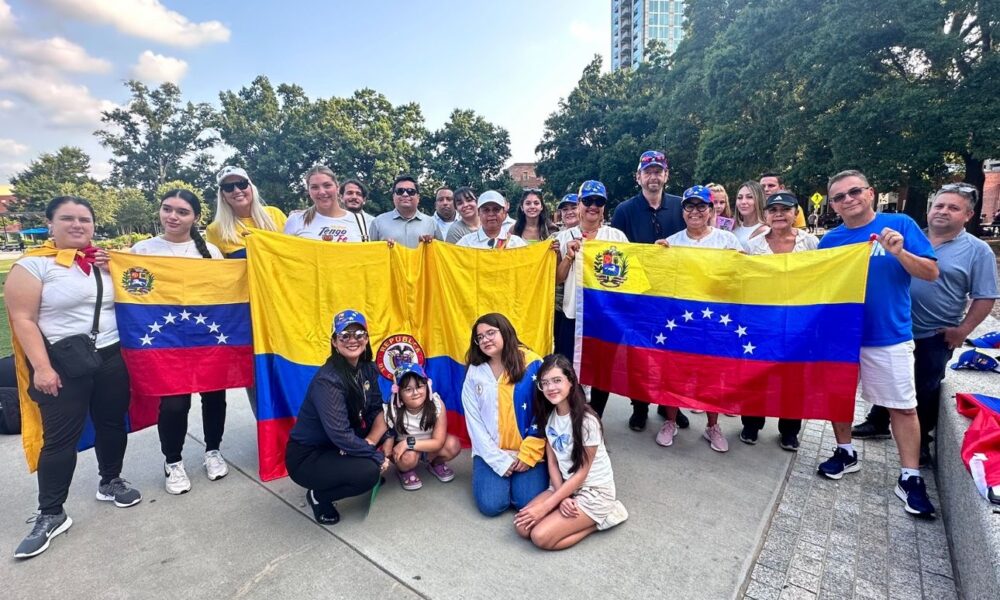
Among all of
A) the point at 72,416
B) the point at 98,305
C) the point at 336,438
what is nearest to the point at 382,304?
the point at 336,438

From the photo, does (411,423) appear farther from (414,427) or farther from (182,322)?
(182,322)

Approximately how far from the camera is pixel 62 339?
2693mm

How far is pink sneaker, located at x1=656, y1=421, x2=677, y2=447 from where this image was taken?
394 cm

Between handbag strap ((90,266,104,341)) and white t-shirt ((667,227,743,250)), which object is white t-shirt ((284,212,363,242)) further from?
white t-shirt ((667,227,743,250))

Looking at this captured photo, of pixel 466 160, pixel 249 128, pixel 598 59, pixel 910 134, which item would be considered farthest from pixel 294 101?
pixel 910 134

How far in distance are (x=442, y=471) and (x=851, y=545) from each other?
2.51 m

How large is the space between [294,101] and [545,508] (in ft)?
158

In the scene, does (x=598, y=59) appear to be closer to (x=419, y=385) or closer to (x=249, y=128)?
(x=249, y=128)

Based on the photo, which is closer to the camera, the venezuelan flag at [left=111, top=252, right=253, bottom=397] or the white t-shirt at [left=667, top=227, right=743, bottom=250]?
the venezuelan flag at [left=111, top=252, right=253, bottom=397]

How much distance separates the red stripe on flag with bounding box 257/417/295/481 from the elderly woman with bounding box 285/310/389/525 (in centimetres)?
55

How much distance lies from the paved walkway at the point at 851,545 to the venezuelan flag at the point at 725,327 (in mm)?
501

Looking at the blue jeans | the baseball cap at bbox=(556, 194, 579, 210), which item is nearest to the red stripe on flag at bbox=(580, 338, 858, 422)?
the blue jeans

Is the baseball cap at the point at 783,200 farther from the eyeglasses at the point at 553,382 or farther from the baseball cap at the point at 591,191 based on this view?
the eyeglasses at the point at 553,382

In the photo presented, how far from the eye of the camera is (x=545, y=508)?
8.98ft
